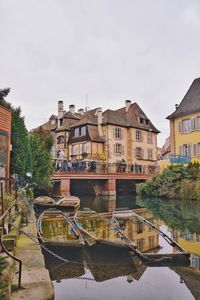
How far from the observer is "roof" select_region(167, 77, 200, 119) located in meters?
31.8

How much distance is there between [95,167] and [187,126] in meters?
11.7

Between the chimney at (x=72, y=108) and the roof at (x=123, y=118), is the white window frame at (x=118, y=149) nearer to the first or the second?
the roof at (x=123, y=118)

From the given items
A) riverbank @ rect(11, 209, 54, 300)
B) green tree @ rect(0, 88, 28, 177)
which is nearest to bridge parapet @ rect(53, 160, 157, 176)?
green tree @ rect(0, 88, 28, 177)

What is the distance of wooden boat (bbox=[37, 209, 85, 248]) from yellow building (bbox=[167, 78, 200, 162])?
20.5 meters

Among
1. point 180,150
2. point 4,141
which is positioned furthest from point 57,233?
point 180,150

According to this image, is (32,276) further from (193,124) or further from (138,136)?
(138,136)

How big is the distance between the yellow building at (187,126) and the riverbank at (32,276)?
2572 cm

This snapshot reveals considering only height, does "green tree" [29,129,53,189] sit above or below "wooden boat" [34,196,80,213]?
above

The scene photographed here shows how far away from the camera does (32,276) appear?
221 inches

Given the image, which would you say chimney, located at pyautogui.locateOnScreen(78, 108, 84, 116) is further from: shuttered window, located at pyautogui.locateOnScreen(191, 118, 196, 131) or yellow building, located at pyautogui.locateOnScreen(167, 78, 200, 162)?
shuttered window, located at pyautogui.locateOnScreen(191, 118, 196, 131)

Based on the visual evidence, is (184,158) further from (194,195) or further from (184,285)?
(184,285)

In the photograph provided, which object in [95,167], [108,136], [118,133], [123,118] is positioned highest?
[123,118]

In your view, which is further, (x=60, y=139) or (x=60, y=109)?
(x=60, y=109)

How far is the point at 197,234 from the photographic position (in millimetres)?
12398
